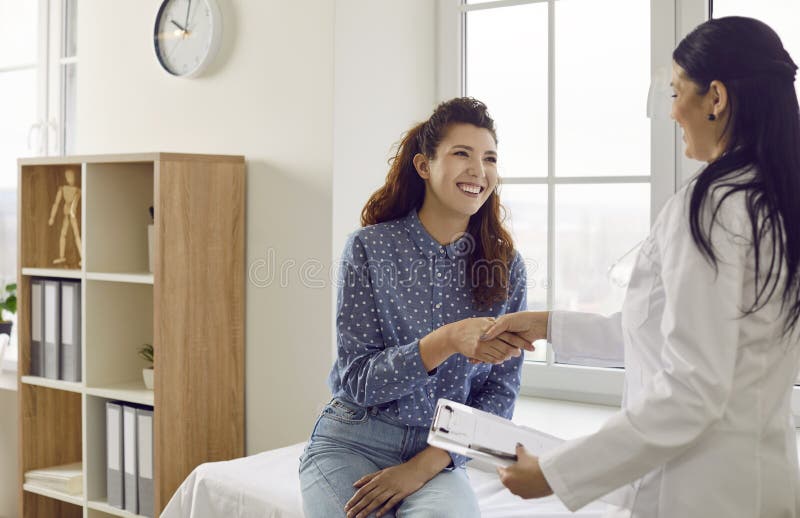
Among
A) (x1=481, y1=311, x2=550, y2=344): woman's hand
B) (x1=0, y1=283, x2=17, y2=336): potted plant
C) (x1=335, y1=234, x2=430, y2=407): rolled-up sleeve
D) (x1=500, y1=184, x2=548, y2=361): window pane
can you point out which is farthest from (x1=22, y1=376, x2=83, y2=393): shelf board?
(x1=481, y1=311, x2=550, y2=344): woman's hand

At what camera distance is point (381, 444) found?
1828 millimetres

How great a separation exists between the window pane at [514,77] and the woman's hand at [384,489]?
43.9 inches

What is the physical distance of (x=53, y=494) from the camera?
2.75 m

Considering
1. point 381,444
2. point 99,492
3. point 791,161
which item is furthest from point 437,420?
point 99,492

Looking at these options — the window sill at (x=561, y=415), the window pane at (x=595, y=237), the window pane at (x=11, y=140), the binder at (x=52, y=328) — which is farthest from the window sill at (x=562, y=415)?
the window pane at (x=11, y=140)

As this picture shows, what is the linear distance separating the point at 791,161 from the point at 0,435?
125 inches

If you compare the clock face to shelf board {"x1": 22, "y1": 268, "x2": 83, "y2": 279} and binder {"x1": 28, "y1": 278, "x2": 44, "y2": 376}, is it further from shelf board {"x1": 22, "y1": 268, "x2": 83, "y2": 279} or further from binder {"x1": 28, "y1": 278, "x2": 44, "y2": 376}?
binder {"x1": 28, "y1": 278, "x2": 44, "y2": 376}

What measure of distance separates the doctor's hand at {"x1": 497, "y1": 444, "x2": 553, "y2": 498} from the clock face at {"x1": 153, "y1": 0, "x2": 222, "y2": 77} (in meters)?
1.87

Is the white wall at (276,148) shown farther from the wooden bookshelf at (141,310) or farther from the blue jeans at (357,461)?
the blue jeans at (357,461)

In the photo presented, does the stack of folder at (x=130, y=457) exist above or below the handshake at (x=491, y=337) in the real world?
below

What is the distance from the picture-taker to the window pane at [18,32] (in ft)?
11.8

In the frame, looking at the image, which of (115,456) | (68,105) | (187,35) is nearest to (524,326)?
(115,456)

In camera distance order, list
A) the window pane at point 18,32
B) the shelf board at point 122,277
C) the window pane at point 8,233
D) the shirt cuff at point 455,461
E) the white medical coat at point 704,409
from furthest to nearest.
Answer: the window pane at point 8,233 → the window pane at point 18,32 → the shelf board at point 122,277 → the shirt cuff at point 455,461 → the white medical coat at point 704,409

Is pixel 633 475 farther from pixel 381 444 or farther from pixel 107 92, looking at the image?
pixel 107 92
